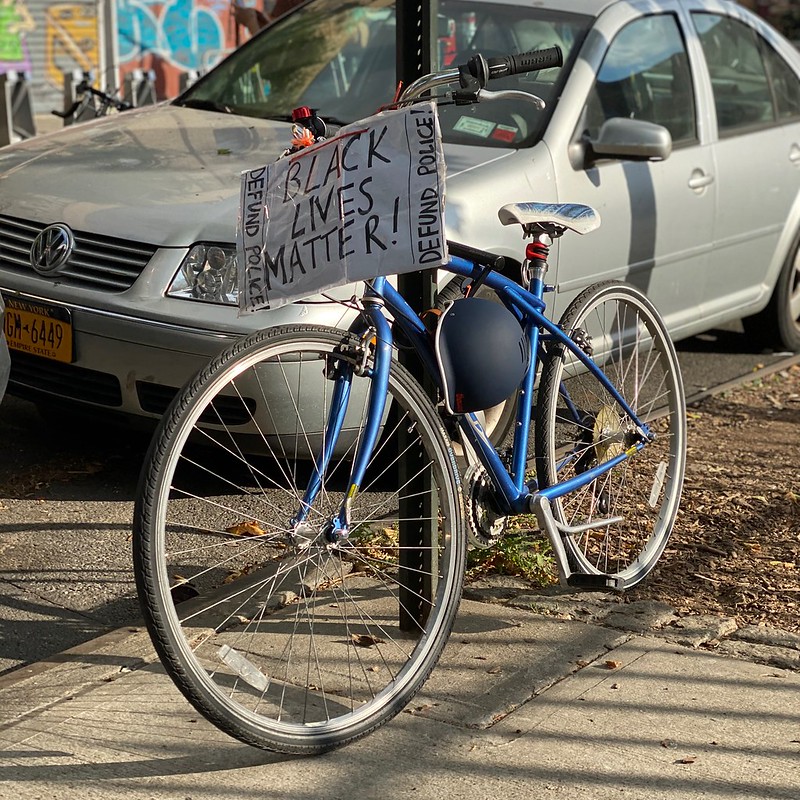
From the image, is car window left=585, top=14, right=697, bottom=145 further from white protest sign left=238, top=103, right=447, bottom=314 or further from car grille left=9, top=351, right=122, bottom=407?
white protest sign left=238, top=103, right=447, bottom=314

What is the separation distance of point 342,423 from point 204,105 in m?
3.35

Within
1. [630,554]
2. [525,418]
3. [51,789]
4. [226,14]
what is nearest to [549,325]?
[525,418]

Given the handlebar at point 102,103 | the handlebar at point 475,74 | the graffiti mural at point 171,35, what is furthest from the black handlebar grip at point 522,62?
the graffiti mural at point 171,35

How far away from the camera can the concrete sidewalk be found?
291cm

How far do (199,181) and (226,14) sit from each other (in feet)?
47.6

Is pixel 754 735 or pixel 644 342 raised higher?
pixel 644 342

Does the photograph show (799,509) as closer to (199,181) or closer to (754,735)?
(754,735)

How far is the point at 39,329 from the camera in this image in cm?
476

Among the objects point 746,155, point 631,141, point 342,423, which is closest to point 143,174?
point 631,141

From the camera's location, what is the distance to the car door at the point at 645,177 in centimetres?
535

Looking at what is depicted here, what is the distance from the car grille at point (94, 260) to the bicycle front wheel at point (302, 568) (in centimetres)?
58

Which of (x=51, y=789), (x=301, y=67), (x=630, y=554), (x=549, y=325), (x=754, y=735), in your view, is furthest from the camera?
(x=301, y=67)

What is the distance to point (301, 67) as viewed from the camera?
5.95 meters

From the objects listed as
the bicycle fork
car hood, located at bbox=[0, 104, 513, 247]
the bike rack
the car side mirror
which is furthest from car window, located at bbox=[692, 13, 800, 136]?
the bike rack
